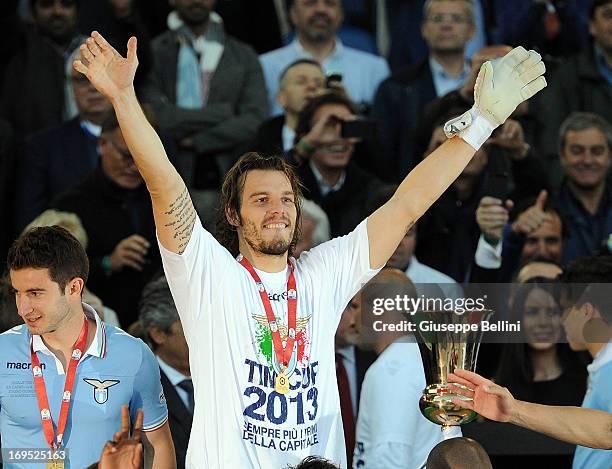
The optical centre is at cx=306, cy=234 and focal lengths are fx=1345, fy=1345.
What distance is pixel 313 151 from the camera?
26.2 feet

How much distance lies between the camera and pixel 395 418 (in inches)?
236

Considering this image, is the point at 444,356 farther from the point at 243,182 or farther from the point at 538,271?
the point at 538,271

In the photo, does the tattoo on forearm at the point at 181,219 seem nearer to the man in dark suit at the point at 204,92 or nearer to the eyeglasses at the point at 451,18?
the man in dark suit at the point at 204,92

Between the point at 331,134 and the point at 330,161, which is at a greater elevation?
the point at 331,134

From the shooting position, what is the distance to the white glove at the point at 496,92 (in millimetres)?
5133

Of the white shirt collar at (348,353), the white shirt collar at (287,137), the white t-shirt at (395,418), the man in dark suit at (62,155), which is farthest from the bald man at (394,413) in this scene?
the man in dark suit at (62,155)

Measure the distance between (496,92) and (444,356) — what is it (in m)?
1.07

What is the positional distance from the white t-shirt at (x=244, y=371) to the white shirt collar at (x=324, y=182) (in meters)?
2.97

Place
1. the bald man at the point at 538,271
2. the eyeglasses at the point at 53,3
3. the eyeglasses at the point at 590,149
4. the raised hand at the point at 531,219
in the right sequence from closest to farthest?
the bald man at the point at 538,271 → the raised hand at the point at 531,219 → the eyeglasses at the point at 590,149 → the eyeglasses at the point at 53,3

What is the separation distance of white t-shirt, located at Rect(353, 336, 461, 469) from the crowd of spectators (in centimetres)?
4

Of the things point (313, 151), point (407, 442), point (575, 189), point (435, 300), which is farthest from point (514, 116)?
point (407, 442)

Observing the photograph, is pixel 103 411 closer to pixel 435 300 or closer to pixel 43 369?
pixel 43 369

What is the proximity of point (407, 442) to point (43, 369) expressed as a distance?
5.75 ft

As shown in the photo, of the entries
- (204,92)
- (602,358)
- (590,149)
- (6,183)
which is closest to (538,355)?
(602,358)
